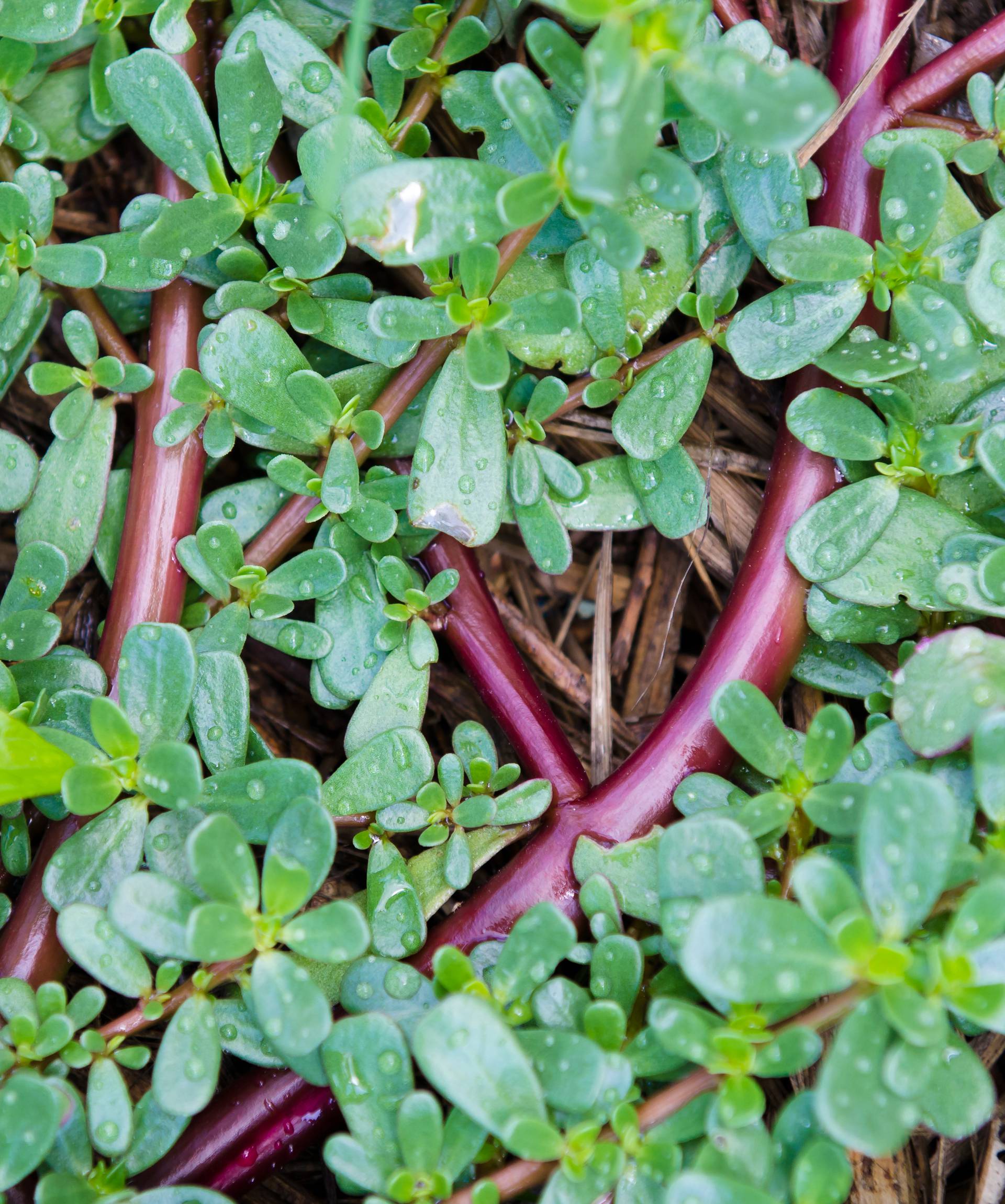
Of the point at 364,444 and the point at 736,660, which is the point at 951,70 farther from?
the point at 364,444

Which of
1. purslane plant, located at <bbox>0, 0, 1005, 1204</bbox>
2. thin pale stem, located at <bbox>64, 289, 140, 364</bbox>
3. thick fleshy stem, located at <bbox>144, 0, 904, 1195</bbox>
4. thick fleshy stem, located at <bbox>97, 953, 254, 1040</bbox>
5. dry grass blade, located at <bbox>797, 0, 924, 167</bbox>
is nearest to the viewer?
purslane plant, located at <bbox>0, 0, 1005, 1204</bbox>

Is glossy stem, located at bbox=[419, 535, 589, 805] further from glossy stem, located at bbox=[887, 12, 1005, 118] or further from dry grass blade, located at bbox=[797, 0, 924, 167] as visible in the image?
glossy stem, located at bbox=[887, 12, 1005, 118]

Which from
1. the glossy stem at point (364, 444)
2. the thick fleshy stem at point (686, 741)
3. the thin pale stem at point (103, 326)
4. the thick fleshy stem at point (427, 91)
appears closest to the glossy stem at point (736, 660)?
the thick fleshy stem at point (686, 741)

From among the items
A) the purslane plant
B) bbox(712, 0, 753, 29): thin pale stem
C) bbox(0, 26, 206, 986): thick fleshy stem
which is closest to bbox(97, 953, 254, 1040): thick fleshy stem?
the purslane plant

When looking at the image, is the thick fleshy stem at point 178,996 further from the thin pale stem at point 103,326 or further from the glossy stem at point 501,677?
the thin pale stem at point 103,326

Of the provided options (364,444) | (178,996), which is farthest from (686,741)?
(178,996)
